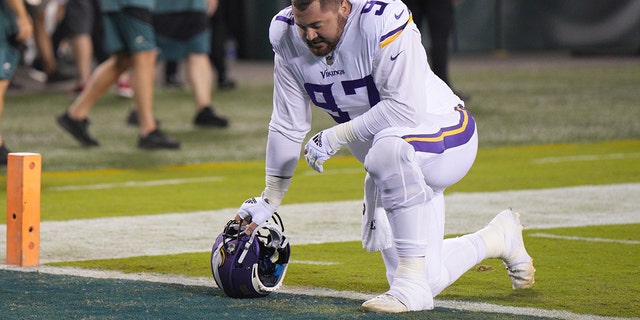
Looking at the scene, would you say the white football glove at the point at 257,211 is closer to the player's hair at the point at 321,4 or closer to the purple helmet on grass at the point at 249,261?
the purple helmet on grass at the point at 249,261

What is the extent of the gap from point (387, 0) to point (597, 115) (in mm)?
7461

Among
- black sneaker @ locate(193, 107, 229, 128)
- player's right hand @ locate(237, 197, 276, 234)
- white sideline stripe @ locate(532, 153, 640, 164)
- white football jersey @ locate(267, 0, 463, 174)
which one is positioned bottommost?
black sneaker @ locate(193, 107, 229, 128)

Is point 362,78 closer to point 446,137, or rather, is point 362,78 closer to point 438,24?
point 446,137

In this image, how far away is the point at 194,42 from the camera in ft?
34.2

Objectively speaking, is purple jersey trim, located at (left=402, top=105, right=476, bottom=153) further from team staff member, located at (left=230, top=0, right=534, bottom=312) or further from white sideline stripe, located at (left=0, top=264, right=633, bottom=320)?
white sideline stripe, located at (left=0, top=264, right=633, bottom=320)

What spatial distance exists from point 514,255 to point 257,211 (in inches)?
37.4

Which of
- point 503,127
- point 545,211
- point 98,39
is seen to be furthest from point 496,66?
point 545,211

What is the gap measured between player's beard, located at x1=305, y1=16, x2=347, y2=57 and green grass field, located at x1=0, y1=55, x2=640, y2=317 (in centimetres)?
91

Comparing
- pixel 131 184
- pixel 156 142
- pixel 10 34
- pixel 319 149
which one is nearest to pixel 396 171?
pixel 319 149

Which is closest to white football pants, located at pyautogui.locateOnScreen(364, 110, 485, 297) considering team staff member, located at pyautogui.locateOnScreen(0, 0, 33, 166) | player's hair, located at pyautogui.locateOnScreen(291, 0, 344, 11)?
player's hair, located at pyautogui.locateOnScreen(291, 0, 344, 11)

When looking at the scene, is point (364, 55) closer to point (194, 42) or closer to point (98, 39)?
point (194, 42)

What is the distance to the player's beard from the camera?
4.33 meters

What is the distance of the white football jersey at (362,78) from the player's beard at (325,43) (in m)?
0.02

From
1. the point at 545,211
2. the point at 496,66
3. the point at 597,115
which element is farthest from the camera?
the point at 496,66
